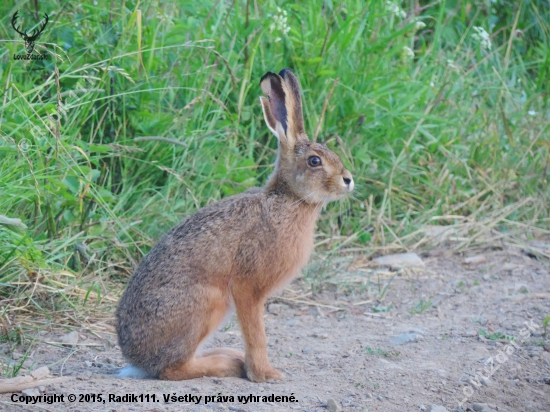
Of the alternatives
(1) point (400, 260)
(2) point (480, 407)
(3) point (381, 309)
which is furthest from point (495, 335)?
(1) point (400, 260)

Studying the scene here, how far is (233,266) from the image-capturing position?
439 cm

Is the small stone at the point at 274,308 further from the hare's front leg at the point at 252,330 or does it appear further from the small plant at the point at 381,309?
the hare's front leg at the point at 252,330

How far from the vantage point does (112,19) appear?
6.00m

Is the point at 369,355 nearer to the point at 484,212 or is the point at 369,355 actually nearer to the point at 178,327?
the point at 178,327

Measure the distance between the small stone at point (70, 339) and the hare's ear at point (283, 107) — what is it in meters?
1.58

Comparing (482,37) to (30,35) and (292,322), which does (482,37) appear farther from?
(30,35)

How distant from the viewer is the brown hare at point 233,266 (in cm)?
425

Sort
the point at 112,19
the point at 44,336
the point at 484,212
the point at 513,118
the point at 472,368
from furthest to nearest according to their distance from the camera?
the point at 513,118 < the point at 484,212 < the point at 112,19 < the point at 44,336 < the point at 472,368

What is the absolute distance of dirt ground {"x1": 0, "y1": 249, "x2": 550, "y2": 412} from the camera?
4059 mm

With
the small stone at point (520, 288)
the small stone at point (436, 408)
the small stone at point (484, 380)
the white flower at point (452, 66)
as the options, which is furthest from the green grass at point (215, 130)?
the small stone at point (436, 408)

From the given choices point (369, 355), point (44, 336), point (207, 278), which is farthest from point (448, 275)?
point (44, 336)

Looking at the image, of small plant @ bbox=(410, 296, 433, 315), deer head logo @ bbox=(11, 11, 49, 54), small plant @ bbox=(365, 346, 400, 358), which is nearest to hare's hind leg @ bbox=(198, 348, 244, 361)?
small plant @ bbox=(365, 346, 400, 358)

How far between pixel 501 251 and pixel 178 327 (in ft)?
10.7

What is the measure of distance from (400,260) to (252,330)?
222 cm
